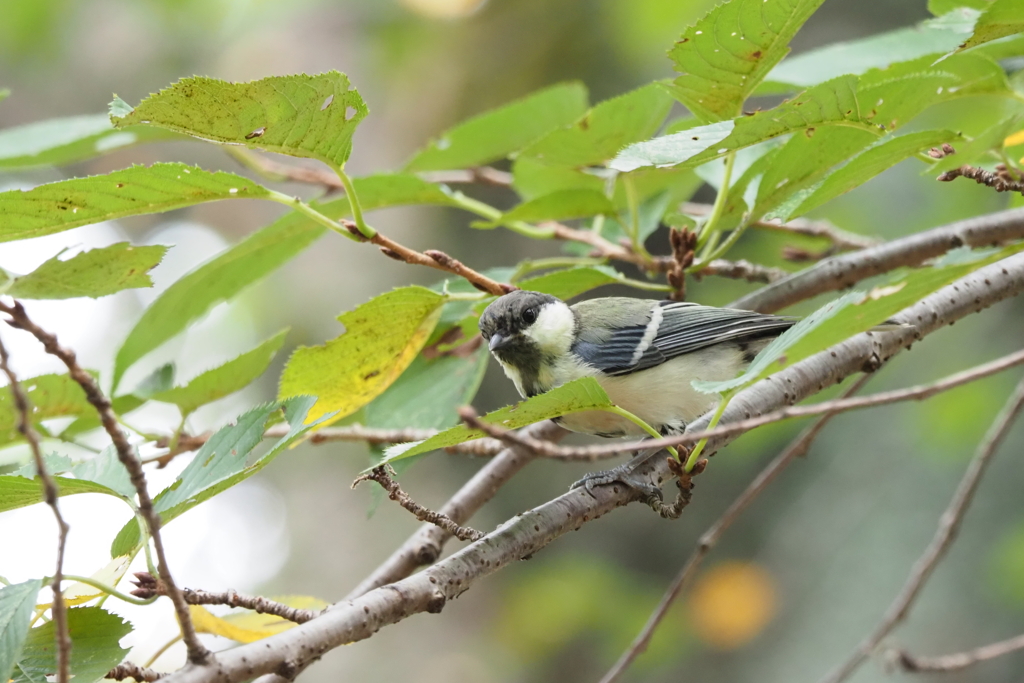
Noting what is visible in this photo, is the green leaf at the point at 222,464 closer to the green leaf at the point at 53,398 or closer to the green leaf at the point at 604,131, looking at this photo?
the green leaf at the point at 53,398

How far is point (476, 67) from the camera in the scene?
17.6 feet

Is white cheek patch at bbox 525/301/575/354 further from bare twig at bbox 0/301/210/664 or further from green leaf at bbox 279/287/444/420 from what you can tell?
bare twig at bbox 0/301/210/664

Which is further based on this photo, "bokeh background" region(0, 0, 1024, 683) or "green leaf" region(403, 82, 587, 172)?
"bokeh background" region(0, 0, 1024, 683)

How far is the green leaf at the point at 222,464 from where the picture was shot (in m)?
1.17

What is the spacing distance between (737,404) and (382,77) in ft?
15.0

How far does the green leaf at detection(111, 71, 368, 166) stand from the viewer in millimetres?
1267

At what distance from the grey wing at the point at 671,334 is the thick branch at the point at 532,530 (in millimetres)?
437

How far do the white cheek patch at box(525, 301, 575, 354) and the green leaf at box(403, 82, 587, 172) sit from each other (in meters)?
0.48

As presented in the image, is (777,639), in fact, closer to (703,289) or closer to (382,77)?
(703,289)

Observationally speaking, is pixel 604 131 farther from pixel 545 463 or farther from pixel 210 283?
pixel 545 463

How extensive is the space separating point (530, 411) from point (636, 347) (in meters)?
1.03

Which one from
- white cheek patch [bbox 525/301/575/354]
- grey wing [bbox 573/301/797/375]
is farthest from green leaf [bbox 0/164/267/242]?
grey wing [bbox 573/301/797/375]

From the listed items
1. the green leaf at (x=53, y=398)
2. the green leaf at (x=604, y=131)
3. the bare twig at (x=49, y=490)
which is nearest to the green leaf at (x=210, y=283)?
the green leaf at (x=53, y=398)

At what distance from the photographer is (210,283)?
6.41ft
